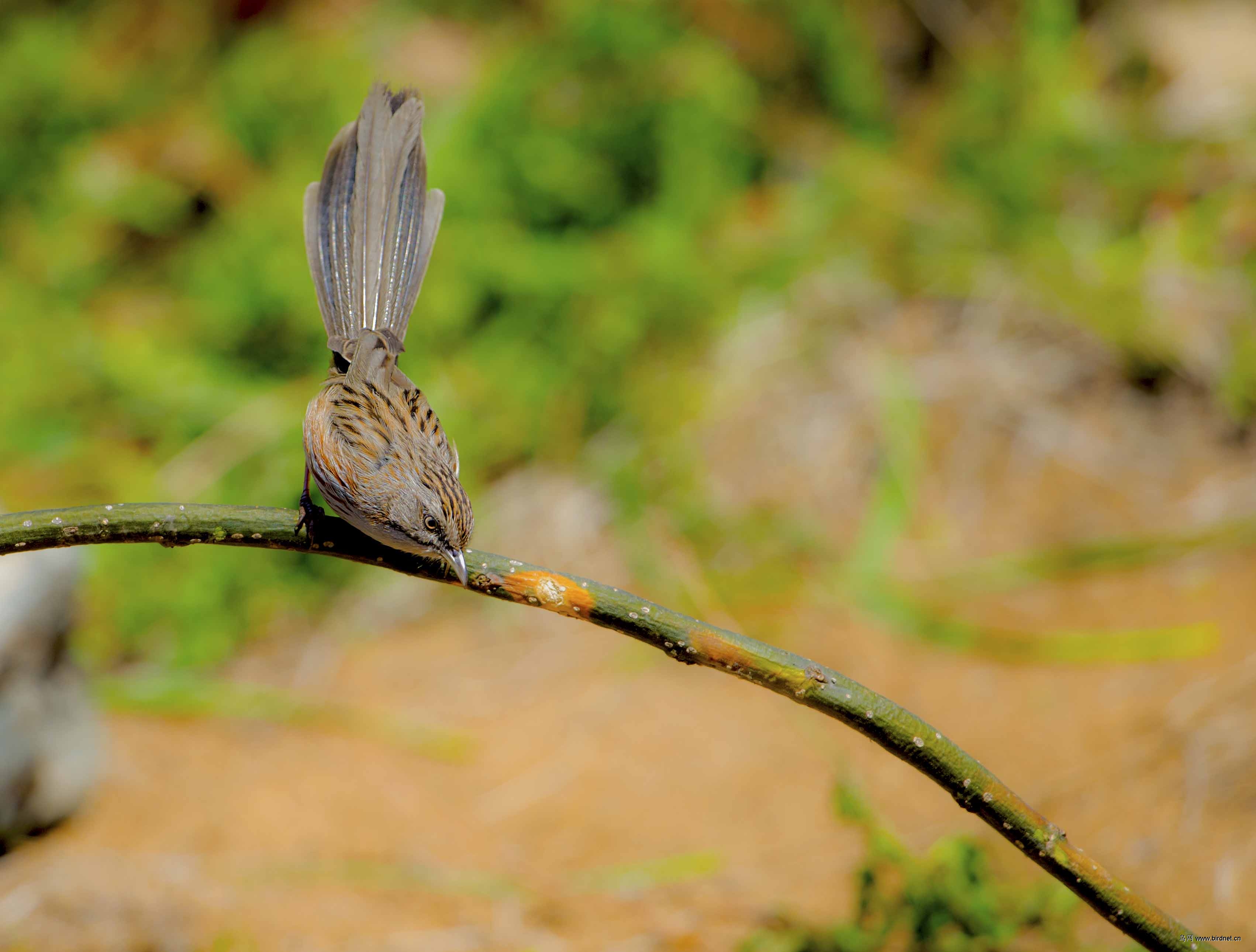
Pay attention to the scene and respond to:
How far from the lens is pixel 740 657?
1974 mm

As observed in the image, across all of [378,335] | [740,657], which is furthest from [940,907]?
A: [378,335]

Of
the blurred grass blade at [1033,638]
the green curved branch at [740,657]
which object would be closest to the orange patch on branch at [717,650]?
the green curved branch at [740,657]

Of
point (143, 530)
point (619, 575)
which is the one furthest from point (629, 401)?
point (143, 530)

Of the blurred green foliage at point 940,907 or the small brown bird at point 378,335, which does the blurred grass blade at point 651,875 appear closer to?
the blurred green foliage at point 940,907

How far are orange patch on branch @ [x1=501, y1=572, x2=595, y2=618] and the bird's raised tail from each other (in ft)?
3.95

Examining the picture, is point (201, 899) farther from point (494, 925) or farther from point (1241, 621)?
point (1241, 621)

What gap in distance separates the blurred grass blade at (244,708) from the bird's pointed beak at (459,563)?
7.98ft

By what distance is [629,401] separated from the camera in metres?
5.71

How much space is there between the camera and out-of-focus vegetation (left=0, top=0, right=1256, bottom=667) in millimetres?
5402

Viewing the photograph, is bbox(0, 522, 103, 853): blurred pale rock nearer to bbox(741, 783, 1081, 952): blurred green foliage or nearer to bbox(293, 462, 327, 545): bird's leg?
bbox(293, 462, 327, 545): bird's leg

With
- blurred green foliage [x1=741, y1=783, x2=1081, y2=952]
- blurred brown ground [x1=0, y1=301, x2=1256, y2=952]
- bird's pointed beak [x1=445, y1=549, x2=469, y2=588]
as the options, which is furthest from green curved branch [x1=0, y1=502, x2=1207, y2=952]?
blurred brown ground [x1=0, y1=301, x2=1256, y2=952]

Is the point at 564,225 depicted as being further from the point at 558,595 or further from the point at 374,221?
the point at 558,595

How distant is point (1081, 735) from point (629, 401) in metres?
2.57

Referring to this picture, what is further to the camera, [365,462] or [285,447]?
[285,447]
